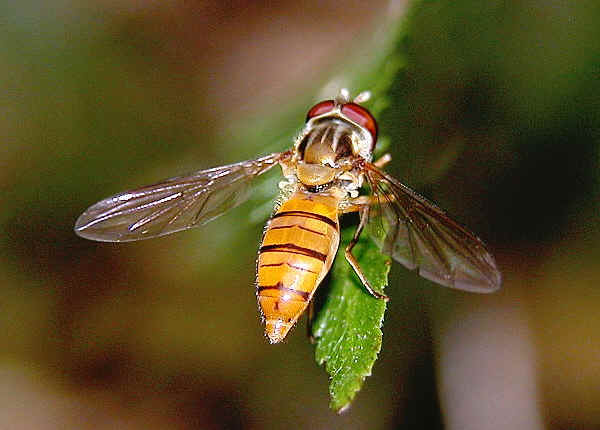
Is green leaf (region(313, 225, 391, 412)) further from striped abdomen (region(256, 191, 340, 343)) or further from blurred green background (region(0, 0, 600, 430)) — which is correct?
blurred green background (region(0, 0, 600, 430))

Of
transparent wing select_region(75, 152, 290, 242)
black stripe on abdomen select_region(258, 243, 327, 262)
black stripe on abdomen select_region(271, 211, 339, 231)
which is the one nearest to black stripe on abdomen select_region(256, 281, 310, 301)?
black stripe on abdomen select_region(258, 243, 327, 262)

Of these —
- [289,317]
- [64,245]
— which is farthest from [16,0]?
[289,317]

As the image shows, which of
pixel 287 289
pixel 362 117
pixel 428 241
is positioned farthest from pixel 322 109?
pixel 287 289

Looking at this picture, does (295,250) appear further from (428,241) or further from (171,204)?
(171,204)

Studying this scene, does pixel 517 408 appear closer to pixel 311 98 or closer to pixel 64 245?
pixel 311 98

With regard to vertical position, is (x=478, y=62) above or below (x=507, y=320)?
above

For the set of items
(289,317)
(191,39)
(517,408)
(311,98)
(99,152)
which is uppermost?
(191,39)
